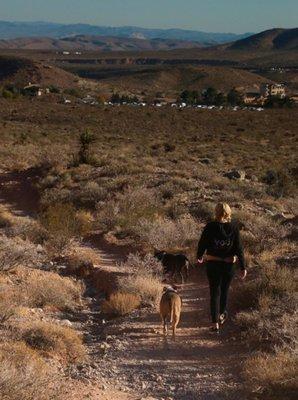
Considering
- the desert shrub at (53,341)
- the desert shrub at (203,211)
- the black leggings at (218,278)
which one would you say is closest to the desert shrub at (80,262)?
the black leggings at (218,278)

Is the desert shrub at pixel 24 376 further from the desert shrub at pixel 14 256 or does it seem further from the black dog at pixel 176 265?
the black dog at pixel 176 265

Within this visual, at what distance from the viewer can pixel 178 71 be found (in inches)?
4852

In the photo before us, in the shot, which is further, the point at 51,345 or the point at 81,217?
the point at 81,217

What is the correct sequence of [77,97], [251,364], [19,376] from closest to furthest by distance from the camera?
[19,376], [251,364], [77,97]

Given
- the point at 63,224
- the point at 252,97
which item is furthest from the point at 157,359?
the point at 252,97

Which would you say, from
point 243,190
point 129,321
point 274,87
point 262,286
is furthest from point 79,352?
point 274,87

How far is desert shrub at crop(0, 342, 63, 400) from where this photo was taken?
465 cm

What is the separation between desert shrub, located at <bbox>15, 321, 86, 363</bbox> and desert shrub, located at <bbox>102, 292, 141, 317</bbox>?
119cm

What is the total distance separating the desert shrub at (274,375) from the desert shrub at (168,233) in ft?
17.5

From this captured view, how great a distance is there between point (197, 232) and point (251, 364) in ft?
20.3

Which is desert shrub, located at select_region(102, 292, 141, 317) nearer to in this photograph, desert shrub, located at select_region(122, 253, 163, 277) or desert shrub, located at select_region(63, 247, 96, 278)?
desert shrub, located at select_region(122, 253, 163, 277)

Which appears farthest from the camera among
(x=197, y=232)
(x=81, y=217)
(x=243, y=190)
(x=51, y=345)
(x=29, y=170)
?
(x=29, y=170)

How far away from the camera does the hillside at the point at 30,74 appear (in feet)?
319

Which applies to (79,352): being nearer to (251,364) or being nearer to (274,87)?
(251,364)
